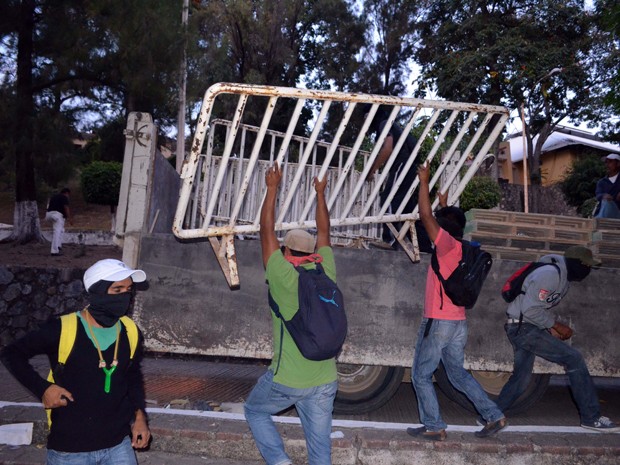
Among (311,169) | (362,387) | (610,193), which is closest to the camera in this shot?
(362,387)

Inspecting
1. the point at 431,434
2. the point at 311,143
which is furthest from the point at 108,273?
the point at 431,434

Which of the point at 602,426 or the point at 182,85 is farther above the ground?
the point at 182,85

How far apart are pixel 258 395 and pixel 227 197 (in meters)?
2.31

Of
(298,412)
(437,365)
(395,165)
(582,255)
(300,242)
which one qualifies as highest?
(395,165)

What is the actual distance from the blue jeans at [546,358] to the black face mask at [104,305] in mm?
3268

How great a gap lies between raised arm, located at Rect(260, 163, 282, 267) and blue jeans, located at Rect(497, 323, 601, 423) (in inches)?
94.2

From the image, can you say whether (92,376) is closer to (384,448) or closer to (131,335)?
(131,335)

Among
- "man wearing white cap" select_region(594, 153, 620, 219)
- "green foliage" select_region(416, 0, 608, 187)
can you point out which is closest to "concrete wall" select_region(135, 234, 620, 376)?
"man wearing white cap" select_region(594, 153, 620, 219)

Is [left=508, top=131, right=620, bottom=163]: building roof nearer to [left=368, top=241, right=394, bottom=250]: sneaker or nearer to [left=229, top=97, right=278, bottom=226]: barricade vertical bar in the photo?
[left=368, top=241, right=394, bottom=250]: sneaker

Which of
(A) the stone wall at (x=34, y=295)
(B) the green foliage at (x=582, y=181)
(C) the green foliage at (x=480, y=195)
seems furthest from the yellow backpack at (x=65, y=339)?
(B) the green foliage at (x=582, y=181)

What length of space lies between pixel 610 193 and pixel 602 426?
3.17m

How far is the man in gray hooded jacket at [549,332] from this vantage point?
5.01m

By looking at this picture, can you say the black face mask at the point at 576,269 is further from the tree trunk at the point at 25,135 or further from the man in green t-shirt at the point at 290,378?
the tree trunk at the point at 25,135

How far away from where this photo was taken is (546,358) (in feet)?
16.8
